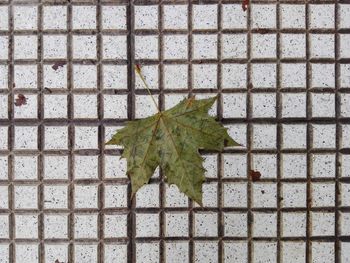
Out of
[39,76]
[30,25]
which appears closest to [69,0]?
[30,25]

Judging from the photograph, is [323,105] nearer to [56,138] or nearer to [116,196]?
[116,196]

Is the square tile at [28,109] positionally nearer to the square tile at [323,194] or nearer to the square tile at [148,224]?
the square tile at [148,224]

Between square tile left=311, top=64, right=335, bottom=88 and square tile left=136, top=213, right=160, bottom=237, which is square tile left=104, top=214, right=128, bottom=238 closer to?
square tile left=136, top=213, right=160, bottom=237

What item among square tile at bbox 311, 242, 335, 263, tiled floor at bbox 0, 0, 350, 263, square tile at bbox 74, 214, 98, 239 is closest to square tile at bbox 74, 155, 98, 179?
tiled floor at bbox 0, 0, 350, 263

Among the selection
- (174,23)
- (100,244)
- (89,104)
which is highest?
(174,23)

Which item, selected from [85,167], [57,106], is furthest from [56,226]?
[57,106]

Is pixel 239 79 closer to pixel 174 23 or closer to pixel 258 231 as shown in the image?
pixel 174 23

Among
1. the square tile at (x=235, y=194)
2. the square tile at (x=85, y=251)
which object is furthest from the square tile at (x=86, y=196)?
the square tile at (x=235, y=194)
